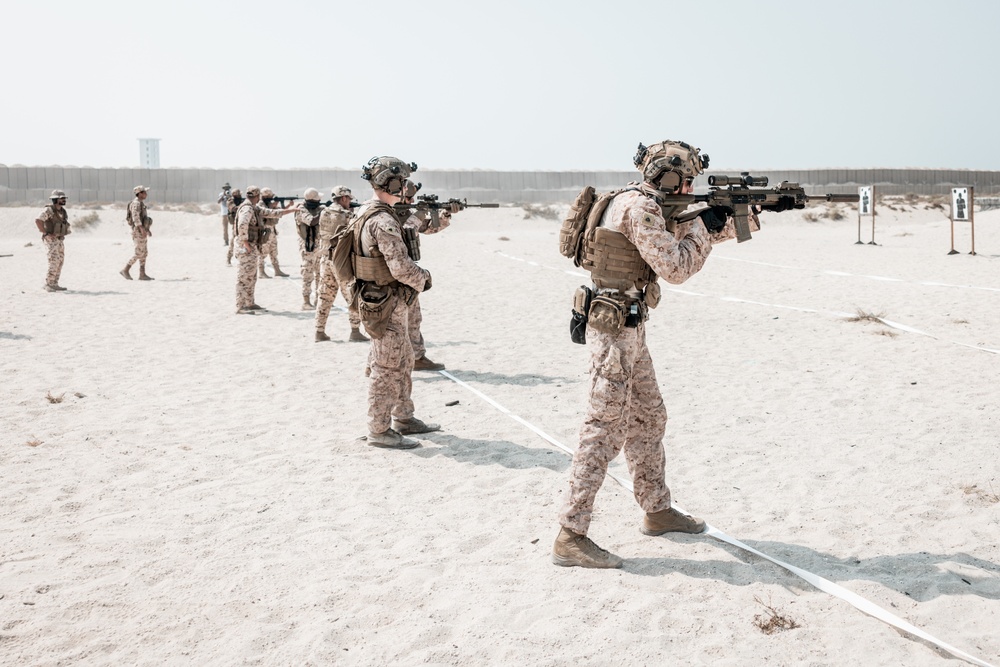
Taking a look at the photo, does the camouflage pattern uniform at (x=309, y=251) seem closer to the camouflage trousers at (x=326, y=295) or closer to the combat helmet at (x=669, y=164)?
the camouflage trousers at (x=326, y=295)

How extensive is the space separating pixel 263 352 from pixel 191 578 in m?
6.44

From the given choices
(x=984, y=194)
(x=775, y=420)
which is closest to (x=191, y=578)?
(x=775, y=420)

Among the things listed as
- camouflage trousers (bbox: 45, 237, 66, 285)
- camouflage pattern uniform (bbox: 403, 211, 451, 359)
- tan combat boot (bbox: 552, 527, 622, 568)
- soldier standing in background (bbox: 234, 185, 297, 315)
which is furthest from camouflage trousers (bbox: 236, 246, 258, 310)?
tan combat boot (bbox: 552, 527, 622, 568)

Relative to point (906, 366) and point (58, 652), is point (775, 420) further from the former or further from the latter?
point (58, 652)

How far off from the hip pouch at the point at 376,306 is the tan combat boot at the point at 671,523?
2.57 m

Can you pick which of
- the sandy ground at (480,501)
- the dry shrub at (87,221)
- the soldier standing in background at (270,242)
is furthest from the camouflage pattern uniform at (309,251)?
the dry shrub at (87,221)

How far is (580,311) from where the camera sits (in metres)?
4.73

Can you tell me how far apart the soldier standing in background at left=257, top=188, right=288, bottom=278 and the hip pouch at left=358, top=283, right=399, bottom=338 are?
785cm

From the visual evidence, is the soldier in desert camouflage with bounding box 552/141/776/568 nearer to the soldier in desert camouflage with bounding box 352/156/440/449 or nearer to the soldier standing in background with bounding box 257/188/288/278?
the soldier in desert camouflage with bounding box 352/156/440/449

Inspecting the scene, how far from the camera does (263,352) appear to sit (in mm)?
10805

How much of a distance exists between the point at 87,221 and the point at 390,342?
3375cm

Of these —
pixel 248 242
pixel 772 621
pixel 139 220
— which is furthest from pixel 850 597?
pixel 139 220

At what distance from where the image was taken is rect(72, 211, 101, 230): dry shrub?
35.6 m

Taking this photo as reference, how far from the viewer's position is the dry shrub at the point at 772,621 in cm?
393
